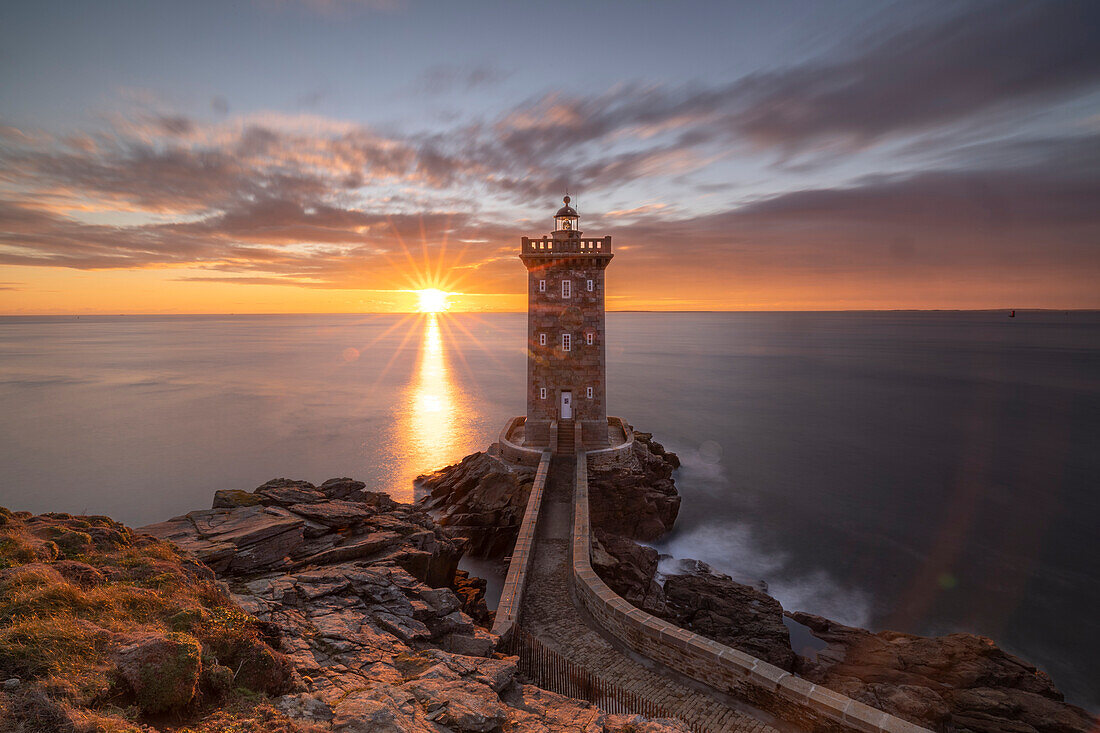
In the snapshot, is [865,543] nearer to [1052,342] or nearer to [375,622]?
[375,622]

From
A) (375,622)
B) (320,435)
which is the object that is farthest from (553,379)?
(320,435)

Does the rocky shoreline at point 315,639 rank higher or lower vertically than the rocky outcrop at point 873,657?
higher

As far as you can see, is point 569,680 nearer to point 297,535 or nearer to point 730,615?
point 297,535

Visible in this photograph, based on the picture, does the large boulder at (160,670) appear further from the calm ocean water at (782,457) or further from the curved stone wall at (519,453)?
the calm ocean water at (782,457)

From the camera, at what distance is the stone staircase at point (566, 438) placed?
2573 cm

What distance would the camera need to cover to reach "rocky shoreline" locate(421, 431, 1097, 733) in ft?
38.4

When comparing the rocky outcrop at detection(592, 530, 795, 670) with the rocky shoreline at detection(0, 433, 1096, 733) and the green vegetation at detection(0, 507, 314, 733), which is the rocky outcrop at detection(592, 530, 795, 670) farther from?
the green vegetation at detection(0, 507, 314, 733)

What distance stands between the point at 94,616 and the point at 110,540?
11.6 feet

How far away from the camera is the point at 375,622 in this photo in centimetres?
973

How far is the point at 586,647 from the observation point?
11.5 meters

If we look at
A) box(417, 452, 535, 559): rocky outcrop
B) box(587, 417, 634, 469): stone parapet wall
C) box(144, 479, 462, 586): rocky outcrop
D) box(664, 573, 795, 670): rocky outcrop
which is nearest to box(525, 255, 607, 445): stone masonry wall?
box(587, 417, 634, 469): stone parapet wall

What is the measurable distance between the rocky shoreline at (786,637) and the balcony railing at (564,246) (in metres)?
10.9

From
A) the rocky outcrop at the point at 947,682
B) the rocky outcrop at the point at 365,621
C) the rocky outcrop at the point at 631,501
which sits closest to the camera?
the rocky outcrop at the point at 365,621

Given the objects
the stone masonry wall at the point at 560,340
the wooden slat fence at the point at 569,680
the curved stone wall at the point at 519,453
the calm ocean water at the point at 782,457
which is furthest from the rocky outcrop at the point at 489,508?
the wooden slat fence at the point at 569,680
